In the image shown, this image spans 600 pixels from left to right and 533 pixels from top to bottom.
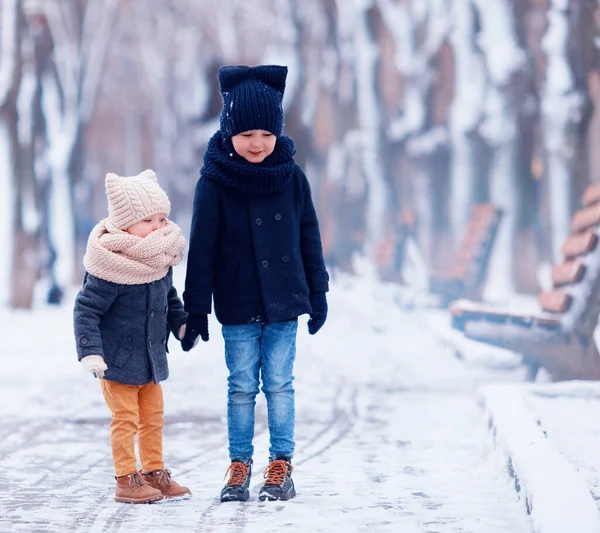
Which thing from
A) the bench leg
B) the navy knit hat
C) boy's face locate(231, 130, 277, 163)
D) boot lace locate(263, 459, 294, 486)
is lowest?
the bench leg

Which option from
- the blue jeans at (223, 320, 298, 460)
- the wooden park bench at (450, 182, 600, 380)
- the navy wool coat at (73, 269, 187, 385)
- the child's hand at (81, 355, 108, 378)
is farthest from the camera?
the wooden park bench at (450, 182, 600, 380)

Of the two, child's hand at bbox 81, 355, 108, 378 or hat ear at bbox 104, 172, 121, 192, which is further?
hat ear at bbox 104, 172, 121, 192

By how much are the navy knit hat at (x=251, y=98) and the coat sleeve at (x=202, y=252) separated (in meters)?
0.30

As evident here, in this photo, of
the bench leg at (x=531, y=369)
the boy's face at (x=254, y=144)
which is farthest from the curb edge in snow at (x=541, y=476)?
the bench leg at (x=531, y=369)

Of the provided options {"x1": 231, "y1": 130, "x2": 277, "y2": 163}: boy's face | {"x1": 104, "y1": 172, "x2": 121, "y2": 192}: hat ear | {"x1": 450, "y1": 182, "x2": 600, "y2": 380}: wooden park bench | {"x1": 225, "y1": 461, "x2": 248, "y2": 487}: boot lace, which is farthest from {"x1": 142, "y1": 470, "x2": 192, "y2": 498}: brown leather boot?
{"x1": 450, "y1": 182, "x2": 600, "y2": 380}: wooden park bench

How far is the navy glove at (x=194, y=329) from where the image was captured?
485cm

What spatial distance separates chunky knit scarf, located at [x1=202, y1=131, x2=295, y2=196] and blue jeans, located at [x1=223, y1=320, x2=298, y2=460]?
23.7 inches

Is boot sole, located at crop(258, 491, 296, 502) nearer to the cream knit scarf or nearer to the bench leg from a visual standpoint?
the cream knit scarf

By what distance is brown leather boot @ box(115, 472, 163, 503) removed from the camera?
4781 millimetres

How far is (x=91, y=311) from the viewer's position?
4703 mm

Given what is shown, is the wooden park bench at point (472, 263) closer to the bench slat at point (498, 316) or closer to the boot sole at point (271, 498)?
the bench slat at point (498, 316)

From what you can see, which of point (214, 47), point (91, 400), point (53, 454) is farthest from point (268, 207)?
point (214, 47)

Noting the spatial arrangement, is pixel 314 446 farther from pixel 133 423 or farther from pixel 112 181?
pixel 112 181

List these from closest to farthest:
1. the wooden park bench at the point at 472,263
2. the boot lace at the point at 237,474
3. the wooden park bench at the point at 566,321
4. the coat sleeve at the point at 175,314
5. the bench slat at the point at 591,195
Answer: the boot lace at the point at 237,474 → the coat sleeve at the point at 175,314 → the wooden park bench at the point at 566,321 → the bench slat at the point at 591,195 → the wooden park bench at the point at 472,263
